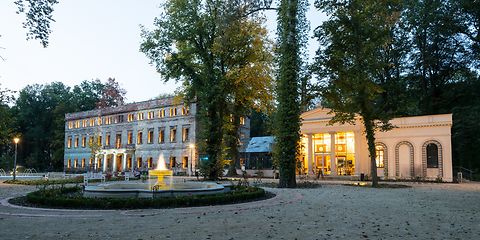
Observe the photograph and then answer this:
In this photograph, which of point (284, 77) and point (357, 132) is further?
point (357, 132)

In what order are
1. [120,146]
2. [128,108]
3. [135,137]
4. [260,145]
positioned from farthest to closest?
[120,146] < [128,108] < [135,137] < [260,145]

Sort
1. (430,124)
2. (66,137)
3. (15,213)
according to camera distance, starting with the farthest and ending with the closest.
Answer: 1. (66,137)
2. (430,124)
3. (15,213)

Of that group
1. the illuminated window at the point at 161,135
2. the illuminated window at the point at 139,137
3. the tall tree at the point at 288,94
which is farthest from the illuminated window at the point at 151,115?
the tall tree at the point at 288,94

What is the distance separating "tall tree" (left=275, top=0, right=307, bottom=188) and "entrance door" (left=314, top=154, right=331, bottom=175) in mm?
16457

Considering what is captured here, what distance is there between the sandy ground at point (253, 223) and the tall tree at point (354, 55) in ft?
41.2

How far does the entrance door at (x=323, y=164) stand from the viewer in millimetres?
38500

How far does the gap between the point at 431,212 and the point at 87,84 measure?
77136 millimetres

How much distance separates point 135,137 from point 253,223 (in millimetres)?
50422

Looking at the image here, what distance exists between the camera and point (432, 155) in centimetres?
3170

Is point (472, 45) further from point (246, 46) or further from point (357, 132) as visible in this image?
point (246, 46)

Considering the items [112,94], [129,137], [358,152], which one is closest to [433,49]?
[358,152]

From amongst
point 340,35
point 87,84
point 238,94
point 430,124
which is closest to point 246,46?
point 238,94

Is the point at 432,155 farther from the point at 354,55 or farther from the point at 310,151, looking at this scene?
the point at 354,55

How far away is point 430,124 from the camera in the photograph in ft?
104
